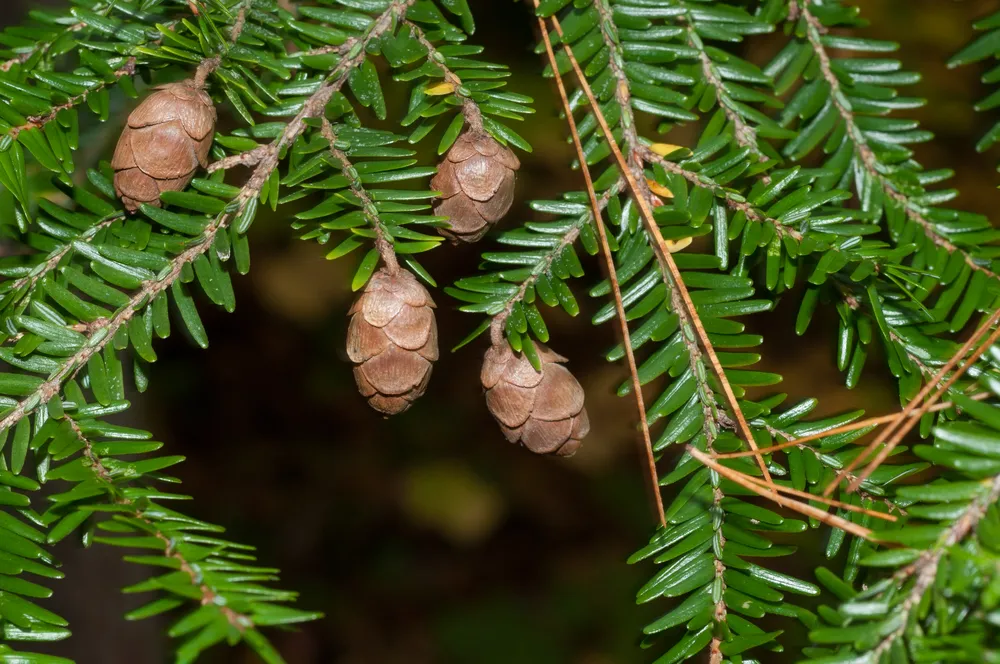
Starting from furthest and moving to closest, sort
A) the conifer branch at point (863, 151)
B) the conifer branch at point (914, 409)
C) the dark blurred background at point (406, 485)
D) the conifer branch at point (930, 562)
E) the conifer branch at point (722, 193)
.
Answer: the dark blurred background at point (406, 485) < the conifer branch at point (863, 151) < the conifer branch at point (722, 193) < the conifer branch at point (914, 409) < the conifer branch at point (930, 562)

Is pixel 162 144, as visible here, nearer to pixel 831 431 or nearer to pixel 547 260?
pixel 547 260

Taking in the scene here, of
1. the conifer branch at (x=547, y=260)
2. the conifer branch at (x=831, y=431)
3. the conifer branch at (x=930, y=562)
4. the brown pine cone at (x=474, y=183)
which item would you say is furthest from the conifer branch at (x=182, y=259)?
the conifer branch at (x=930, y=562)

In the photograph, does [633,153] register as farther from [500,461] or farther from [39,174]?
[500,461]

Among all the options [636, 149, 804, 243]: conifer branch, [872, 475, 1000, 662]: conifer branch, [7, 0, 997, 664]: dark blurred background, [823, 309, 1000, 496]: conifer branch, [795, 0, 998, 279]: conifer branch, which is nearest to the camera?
[872, 475, 1000, 662]: conifer branch

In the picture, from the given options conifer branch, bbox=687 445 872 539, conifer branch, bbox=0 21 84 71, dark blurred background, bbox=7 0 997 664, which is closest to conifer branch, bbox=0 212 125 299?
conifer branch, bbox=0 21 84 71

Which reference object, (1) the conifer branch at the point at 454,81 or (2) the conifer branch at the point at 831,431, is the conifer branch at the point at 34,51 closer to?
(1) the conifer branch at the point at 454,81

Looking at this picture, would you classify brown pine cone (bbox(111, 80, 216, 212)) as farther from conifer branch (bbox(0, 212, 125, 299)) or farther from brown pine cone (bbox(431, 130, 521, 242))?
brown pine cone (bbox(431, 130, 521, 242))

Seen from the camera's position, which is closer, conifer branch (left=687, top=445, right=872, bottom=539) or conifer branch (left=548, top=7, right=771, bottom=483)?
conifer branch (left=687, top=445, right=872, bottom=539)
